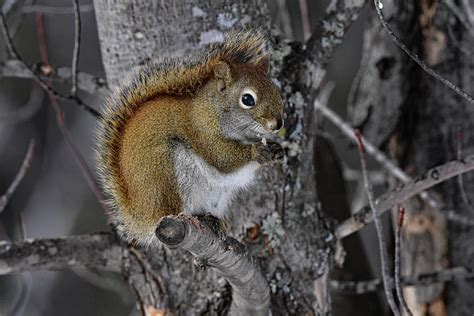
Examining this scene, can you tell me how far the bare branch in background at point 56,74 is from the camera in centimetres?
162

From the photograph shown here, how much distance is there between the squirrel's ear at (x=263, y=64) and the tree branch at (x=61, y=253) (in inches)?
17.0

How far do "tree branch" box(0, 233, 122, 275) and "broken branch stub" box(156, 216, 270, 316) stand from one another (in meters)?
0.26

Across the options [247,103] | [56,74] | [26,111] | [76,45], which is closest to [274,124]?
[247,103]

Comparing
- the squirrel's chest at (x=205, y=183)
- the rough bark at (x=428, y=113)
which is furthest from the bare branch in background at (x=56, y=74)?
the rough bark at (x=428, y=113)

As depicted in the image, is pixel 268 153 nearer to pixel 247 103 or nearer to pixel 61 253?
pixel 247 103

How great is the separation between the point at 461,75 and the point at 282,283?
781mm

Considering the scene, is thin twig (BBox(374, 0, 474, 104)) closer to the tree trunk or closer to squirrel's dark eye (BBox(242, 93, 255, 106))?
squirrel's dark eye (BBox(242, 93, 255, 106))

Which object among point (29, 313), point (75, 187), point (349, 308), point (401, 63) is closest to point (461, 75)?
point (401, 63)

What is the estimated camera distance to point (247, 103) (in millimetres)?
1312

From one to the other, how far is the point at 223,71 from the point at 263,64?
0.09 meters

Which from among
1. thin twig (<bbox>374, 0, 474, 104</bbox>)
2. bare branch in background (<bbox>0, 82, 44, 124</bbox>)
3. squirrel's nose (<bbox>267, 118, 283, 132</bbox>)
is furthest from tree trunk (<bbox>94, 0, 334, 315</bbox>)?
bare branch in background (<bbox>0, 82, 44, 124</bbox>)

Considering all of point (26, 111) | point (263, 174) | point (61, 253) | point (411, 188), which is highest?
point (411, 188)

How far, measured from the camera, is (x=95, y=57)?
473 cm

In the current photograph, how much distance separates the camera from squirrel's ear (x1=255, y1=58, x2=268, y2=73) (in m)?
1.36
